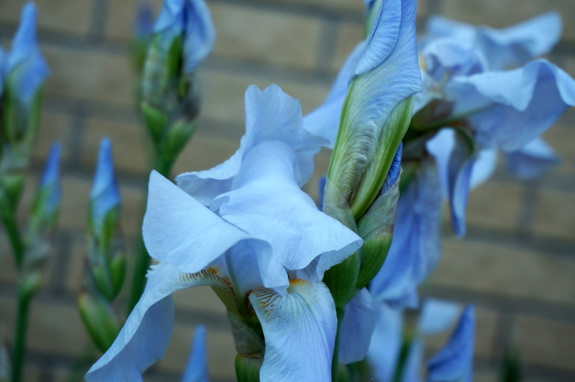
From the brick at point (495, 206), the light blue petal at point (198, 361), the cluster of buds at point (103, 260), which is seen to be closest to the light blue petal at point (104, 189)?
the cluster of buds at point (103, 260)

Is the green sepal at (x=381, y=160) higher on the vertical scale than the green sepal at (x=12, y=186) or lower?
higher

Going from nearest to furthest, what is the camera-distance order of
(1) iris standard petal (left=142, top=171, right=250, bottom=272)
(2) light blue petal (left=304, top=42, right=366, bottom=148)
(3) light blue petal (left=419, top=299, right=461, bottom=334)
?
(1) iris standard petal (left=142, top=171, right=250, bottom=272) < (2) light blue petal (left=304, top=42, right=366, bottom=148) < (3) light blue petal (left=419, top=299, right=461, bottom=334)

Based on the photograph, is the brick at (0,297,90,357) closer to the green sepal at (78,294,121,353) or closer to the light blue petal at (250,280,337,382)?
the green sepal at (78,294,121,353)

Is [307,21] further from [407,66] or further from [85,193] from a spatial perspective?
[407,66]

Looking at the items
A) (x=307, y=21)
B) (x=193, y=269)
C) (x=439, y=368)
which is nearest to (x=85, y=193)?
(x=307, y=21)

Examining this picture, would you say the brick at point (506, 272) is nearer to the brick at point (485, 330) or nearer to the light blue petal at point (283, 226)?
the brick at point (485, 330)

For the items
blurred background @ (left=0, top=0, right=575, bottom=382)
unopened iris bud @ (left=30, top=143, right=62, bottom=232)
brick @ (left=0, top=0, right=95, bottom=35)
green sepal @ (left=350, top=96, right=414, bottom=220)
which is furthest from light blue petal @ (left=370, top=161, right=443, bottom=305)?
brick @ (left=0, top=0, right=95, bottom=35)
